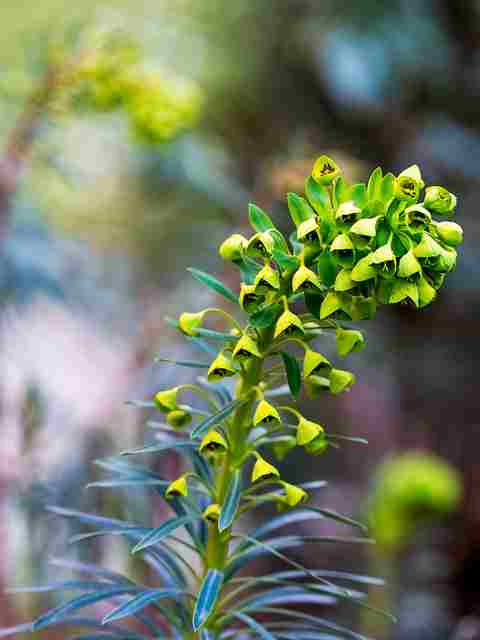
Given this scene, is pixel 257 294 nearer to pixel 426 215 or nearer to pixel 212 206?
pixel 426 215

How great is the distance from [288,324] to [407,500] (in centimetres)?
158

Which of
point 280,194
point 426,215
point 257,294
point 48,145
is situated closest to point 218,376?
point 257,294

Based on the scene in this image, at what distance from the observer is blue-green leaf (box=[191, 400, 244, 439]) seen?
48cm

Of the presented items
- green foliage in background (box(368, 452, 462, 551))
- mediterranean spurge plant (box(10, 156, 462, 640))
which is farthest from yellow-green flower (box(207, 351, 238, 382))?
green foliage in background (box(368, 452, 462, 551))

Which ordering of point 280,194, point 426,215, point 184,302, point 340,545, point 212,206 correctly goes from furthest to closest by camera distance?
point 340,545 → point 212,206 → point 184,302 → point 280,194 → point 426,215

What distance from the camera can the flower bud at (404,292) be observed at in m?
0.45

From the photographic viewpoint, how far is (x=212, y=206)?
195 cm

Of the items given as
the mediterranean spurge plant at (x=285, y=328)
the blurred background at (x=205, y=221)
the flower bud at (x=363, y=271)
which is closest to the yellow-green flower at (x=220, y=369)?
the mediterranean spurge plant at (x=285, y=328)

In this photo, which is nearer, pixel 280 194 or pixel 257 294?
pixel 257 294

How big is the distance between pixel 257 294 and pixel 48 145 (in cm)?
88

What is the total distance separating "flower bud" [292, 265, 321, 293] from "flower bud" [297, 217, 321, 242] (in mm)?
21

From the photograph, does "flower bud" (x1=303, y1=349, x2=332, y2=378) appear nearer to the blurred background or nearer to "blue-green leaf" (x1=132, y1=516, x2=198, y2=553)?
"blue-green leaf" (x1=132, y1=516, x2=198, y2=553)

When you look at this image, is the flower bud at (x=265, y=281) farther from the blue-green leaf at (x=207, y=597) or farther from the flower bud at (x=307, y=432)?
the blue-green leaf at (x=207, y=597)

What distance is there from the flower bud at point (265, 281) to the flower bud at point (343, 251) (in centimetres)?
4
